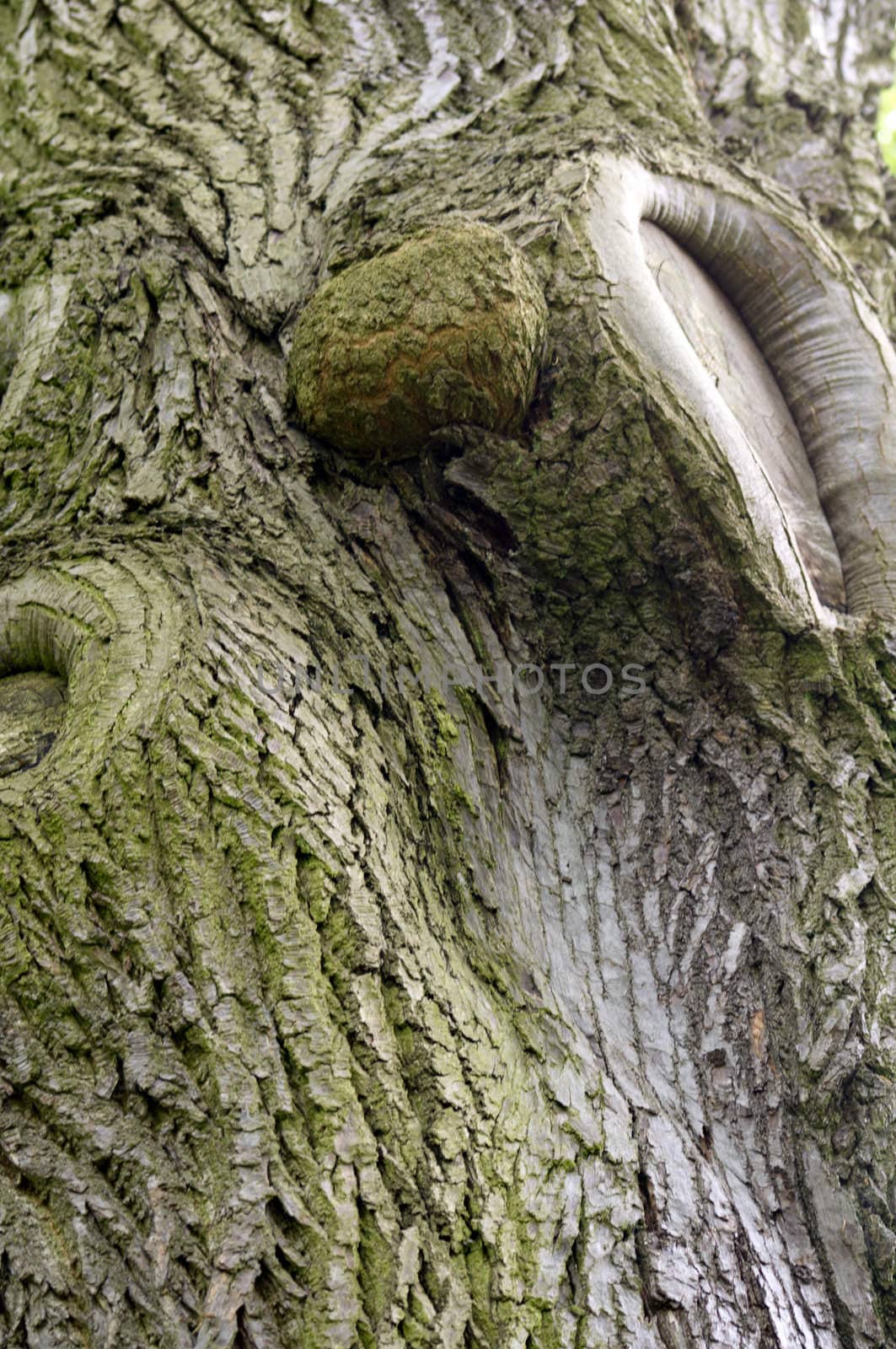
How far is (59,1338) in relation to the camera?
1132 mm

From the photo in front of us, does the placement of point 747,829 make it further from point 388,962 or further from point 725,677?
point 388,962

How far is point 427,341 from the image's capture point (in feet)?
5.65

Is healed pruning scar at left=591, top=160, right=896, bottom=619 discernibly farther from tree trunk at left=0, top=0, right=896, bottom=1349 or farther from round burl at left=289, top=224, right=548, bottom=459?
round burl at left=289, top=224, right=548, bottom=459

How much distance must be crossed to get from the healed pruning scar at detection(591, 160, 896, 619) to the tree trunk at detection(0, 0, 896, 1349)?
0.01 metres

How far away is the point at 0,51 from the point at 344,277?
1699 millimetres

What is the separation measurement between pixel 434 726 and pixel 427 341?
657 millimetres

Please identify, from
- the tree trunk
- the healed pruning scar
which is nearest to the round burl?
the tree trunk

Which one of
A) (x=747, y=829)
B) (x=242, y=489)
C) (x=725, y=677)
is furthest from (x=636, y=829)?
(x=242, y=489)

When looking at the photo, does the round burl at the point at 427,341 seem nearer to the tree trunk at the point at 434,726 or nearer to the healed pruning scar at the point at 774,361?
the tree trunk at the point at 434,726

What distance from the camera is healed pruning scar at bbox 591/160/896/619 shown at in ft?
6.17

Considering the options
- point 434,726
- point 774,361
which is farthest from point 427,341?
point 774,361

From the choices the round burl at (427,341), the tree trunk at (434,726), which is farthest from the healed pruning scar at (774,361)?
the round burl at (427,341)

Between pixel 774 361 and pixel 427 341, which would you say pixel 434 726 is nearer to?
pixel 427 341

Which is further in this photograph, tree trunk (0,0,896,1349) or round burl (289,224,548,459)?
round burl (289,224,548,459)
